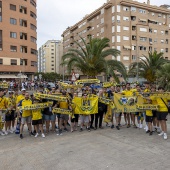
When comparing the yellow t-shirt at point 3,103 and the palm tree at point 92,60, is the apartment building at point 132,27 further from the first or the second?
the yellow t-shirt at point 3,103

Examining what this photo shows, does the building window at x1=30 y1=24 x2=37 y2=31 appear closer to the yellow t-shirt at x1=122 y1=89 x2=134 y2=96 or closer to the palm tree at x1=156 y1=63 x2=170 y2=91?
the palm tree at x1=156 y1=63 x2=170 y2=91

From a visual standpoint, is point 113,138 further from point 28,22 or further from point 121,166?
point 28,22

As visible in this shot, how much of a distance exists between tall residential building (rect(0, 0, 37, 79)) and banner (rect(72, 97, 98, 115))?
43051mm

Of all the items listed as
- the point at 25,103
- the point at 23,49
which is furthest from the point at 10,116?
the point at 23,49

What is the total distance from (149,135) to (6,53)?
46.6m

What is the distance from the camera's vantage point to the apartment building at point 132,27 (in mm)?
55400

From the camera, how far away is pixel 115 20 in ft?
180

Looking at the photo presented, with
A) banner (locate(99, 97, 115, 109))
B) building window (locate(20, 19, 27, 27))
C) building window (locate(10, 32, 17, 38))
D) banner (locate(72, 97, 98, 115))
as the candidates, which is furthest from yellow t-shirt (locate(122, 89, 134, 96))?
building window (locate(20, 19, 27, 27))

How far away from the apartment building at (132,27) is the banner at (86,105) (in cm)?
4381

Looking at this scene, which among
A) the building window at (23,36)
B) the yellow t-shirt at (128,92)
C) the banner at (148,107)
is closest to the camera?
the banner at (148,107)

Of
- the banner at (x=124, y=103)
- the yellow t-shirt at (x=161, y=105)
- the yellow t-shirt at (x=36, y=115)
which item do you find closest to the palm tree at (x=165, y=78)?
the banner at (x=124, y=103)

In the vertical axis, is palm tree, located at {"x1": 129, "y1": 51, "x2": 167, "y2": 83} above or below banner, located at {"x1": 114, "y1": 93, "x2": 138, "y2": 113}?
above

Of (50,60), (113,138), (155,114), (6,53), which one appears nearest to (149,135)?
(155,114)

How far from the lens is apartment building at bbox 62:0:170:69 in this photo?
182 feet
